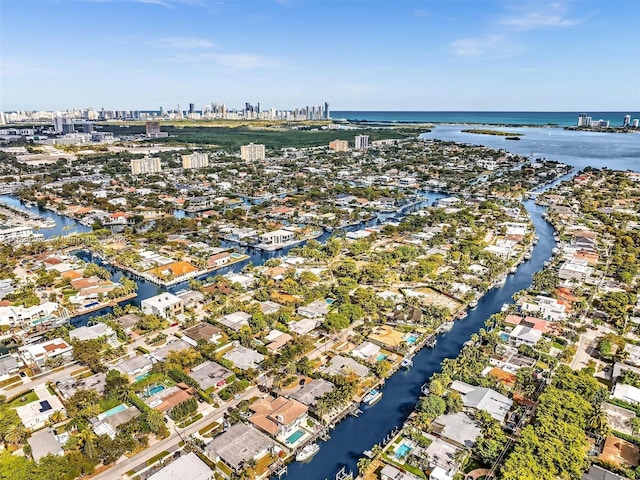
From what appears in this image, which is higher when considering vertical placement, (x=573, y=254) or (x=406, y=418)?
(x=573, y=254)

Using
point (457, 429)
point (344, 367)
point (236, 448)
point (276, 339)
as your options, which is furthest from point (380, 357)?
point (236, 448)

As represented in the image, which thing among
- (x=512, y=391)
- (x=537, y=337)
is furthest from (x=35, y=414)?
(x=537, y=337)

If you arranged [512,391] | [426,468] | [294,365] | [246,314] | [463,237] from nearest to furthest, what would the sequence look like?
[426,468] < [512,391] < [294,365] < [246,314] < [463,237]

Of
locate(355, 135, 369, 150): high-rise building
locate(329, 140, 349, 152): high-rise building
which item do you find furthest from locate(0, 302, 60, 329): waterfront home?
locate(355, 135, 369, 150): high-rise building

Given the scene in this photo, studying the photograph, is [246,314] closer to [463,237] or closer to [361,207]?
[463,237]

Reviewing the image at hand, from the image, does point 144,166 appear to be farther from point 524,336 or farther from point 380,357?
point 524,336

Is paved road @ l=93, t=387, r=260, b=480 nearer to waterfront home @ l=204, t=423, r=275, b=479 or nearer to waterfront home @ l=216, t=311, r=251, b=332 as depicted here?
waterfront home @ l=204, t=423, r=275, b=479
